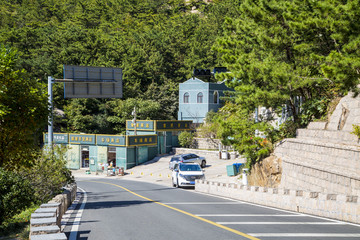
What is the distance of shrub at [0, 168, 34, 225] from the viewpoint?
15.0 m

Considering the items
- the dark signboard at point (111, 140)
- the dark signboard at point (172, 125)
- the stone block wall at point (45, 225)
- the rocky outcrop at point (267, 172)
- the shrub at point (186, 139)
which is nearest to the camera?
the stone block wall at point (45, 225)

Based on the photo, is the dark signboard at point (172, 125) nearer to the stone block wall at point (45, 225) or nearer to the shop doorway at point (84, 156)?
the shop doorway at point (84, 156)

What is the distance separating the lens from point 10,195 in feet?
49.6

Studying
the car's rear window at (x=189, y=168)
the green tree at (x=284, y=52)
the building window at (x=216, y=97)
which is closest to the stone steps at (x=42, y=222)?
the green tree at (x=284, y=52)

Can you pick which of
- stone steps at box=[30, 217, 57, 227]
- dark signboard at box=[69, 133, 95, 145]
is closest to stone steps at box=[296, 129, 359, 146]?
stone steps at box=[30, 217, 57, 227]

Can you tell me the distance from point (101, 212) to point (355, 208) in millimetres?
9077

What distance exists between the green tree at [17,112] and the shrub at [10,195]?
95cm

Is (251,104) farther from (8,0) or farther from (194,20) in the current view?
(8,0)

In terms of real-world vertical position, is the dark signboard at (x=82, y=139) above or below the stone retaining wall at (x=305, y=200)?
above

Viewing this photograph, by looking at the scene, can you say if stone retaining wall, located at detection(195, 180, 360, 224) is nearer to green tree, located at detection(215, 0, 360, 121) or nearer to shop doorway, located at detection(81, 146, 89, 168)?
green tree, located at detection(215, 0, 360, 121)

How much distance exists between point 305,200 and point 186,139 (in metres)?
40.6

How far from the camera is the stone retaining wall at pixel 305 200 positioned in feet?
45.1

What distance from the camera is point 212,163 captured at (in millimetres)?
47812

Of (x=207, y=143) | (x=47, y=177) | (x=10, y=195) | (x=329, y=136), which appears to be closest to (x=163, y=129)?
(x=207, y=143)
